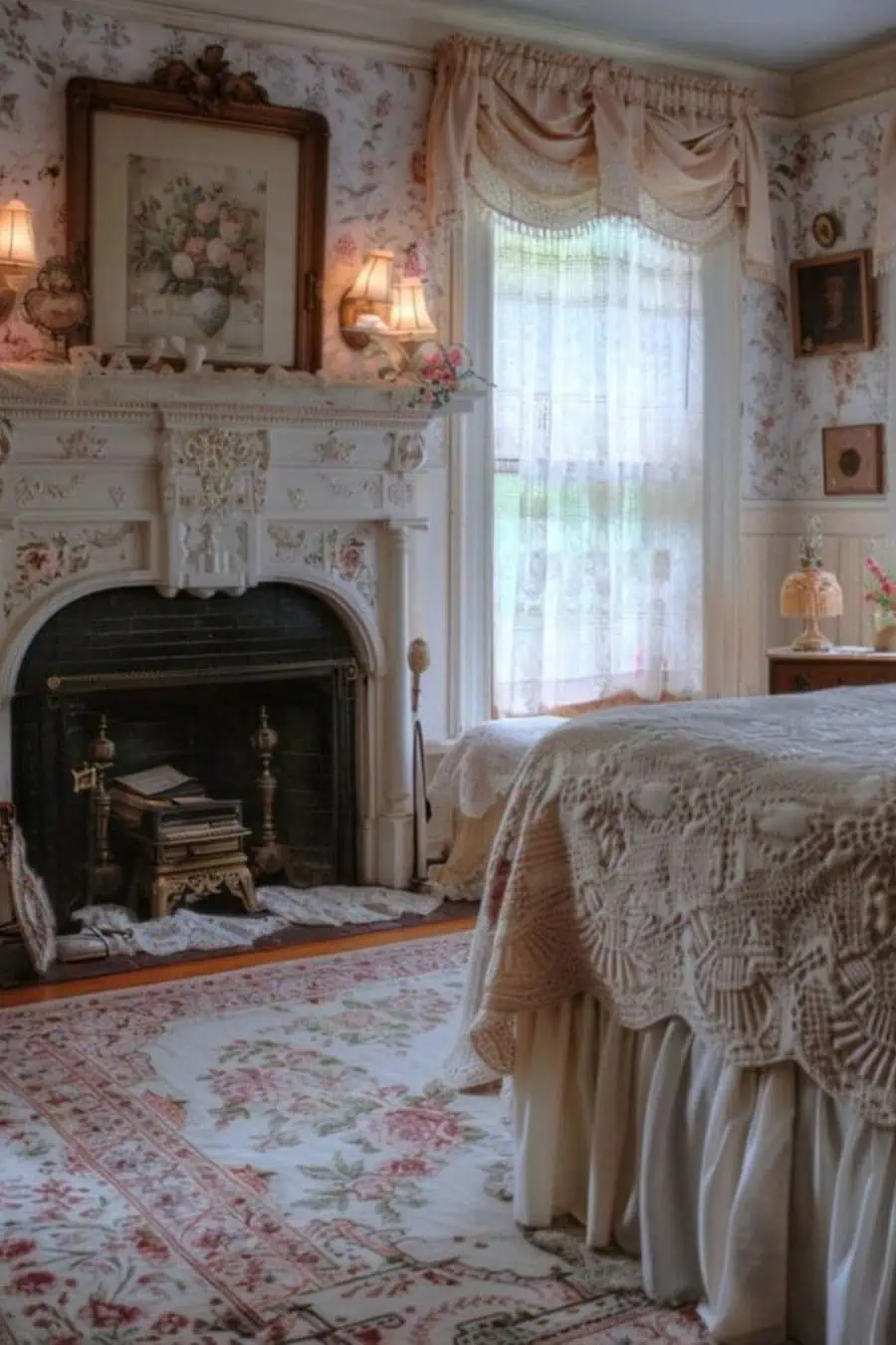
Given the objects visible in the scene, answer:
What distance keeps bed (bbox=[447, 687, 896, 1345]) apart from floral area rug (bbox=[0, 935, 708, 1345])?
176 millimetres

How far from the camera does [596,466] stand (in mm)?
5750

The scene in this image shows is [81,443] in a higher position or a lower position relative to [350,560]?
higher

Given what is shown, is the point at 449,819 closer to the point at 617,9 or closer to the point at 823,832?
the point at 617,9

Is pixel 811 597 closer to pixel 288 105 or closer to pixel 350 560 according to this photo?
pixel 350 560

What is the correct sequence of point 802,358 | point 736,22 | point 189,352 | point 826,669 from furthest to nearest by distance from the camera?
1. point 802,358
2. point 826,669
3. point 736,22
4. point 189,352

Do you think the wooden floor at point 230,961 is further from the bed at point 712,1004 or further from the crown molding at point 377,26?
the crown molding at point 377,26

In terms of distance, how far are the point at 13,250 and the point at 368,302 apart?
1169 mm

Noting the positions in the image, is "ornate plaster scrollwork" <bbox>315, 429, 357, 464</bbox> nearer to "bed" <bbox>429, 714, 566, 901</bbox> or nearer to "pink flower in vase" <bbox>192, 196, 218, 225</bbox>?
"pink flower in vase" <bbox>192, 196, 218, 225</bbox>

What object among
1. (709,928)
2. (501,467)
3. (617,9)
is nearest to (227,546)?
(501,467)

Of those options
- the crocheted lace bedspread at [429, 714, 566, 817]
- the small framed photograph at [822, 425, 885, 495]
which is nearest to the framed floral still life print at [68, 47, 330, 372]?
the crocheted lace bedspread at [429, 714, 566, 817]

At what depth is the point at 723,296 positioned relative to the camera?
238 inches

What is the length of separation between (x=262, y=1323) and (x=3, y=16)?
370cm

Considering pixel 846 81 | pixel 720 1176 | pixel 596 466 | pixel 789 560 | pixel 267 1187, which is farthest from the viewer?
pixel 789 560

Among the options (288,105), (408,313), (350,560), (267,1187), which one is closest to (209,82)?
(288,105)
